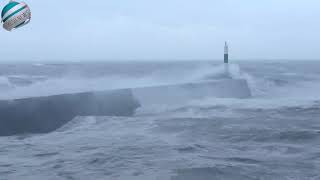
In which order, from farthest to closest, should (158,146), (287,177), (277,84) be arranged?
(277,84) → (158,146) → (287,177)

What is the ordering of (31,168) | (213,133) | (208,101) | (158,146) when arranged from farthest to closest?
(208,101), (213,133), (158,146), (31,168)

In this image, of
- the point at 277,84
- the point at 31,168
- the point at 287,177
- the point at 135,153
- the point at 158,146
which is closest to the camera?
the point at 287,177

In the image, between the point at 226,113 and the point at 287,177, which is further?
the point at 226,113

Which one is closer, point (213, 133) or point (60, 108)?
point (213, 133)

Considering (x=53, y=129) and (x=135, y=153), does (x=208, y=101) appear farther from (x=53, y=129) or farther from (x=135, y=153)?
(x=135, y=153)

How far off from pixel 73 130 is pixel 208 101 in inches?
364

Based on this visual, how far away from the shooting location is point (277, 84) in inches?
1326

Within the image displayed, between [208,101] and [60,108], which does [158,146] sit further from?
[208,101]

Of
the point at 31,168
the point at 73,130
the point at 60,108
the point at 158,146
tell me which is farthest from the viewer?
the point at 60,108

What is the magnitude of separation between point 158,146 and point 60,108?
556cm

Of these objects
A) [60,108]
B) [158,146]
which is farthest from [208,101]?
[158,146]

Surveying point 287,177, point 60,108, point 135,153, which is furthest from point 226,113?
point 287,177

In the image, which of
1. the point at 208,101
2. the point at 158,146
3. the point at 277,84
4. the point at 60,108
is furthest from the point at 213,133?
the point at 277,84

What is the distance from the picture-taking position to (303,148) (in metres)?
10.6
